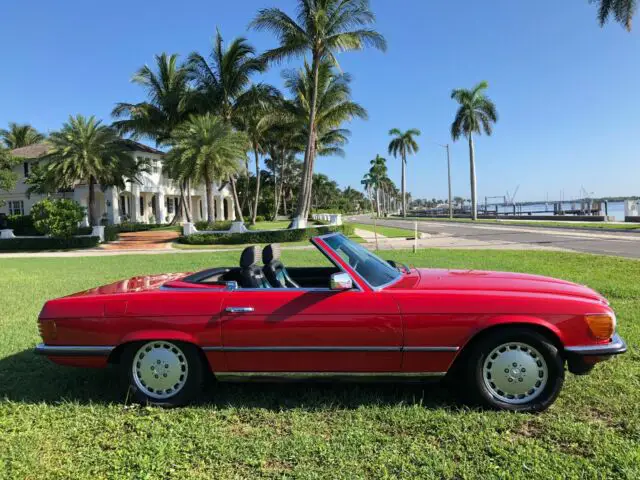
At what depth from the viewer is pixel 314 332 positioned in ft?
11.3

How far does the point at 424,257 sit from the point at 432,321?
1191 centimetres

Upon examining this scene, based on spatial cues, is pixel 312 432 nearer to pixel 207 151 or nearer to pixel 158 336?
pixel 158 336

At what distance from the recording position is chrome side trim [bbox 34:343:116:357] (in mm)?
3652

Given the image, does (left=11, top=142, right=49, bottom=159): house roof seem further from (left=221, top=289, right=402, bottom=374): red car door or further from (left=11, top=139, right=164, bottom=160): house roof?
(left=221, top=289, right=402, bottom=374): red car door

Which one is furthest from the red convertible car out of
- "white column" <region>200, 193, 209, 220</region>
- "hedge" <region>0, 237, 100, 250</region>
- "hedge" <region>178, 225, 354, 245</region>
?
"white column" <region>200, 193, 209, 220</region>

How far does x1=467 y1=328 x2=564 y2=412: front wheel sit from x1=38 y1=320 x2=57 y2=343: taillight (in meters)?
3.17

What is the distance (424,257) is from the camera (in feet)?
49.3

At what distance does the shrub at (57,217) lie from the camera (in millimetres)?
24266

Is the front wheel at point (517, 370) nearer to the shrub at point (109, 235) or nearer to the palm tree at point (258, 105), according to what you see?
the shrub at point (109, 235)

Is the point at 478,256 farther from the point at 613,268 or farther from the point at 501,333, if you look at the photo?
the point at 501,333

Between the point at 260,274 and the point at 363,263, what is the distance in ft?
2.98

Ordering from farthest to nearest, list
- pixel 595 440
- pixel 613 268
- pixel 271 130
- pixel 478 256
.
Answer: pixel 271 130
pixel 478 256
pixel 613 268
pixel 595 440

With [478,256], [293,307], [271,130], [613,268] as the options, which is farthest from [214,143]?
[293,307]

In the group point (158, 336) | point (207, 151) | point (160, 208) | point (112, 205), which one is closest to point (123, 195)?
point (112, 205)
